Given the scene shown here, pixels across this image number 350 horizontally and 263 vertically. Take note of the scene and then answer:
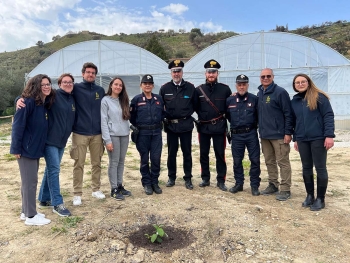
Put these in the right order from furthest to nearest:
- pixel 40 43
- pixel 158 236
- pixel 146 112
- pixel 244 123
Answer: pixel 40 43 → pixel 244 123 → pixel 146 112 → pixel 158 236

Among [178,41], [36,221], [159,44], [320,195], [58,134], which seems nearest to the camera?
[36,221]

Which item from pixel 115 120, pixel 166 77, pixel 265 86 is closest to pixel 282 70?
pixel 166 77

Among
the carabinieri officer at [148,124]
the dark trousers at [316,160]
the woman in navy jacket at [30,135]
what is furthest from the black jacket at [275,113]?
the woman in navy jacket at [30,135]

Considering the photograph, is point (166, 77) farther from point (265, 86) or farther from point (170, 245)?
point (170, 245)

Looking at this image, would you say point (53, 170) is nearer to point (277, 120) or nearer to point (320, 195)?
point (277, 120)

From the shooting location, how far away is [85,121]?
14.7ft

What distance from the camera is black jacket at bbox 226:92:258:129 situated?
4973 millimetres

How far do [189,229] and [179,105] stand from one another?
2.13m

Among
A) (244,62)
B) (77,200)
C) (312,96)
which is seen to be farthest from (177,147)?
(244,62)

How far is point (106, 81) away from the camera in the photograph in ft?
51.0

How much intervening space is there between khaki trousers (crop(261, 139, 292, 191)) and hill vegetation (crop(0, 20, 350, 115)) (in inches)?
991

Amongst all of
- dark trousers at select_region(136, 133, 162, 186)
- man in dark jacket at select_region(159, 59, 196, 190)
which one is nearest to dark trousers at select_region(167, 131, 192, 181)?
man in dark jacket at select_region(159, 59, 196, 190)

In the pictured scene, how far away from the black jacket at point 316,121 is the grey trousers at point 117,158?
258 cm

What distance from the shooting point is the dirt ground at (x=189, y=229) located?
3166mm
